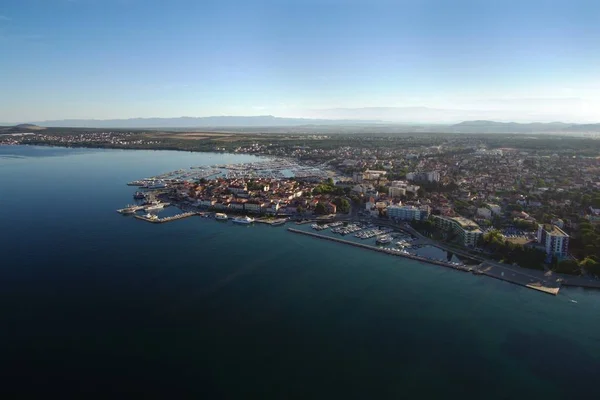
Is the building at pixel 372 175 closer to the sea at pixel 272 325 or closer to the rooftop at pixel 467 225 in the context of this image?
the rooftop at pixel 467 225

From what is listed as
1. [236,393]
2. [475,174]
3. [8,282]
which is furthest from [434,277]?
[475,174]

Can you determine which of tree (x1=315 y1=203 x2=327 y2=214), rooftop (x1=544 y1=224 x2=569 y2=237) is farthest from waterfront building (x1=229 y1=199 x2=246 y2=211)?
rooftop (x1=544 y1=224 x2=569 y2=237)

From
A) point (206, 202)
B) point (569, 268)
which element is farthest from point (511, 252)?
point (206, 202)

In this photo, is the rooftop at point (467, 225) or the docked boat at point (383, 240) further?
the docked boat at point (383, 240)

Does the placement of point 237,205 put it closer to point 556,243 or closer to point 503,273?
point 503,273

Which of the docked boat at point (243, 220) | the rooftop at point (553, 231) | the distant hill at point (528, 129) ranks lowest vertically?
the docked boat at point (243, 220)

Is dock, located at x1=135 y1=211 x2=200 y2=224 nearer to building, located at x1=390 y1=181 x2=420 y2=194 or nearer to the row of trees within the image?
building, located at x1=390 y1=181 x2=420 y2=194

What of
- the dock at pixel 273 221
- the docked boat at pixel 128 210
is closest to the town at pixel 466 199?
the dock at pixel 273 221
